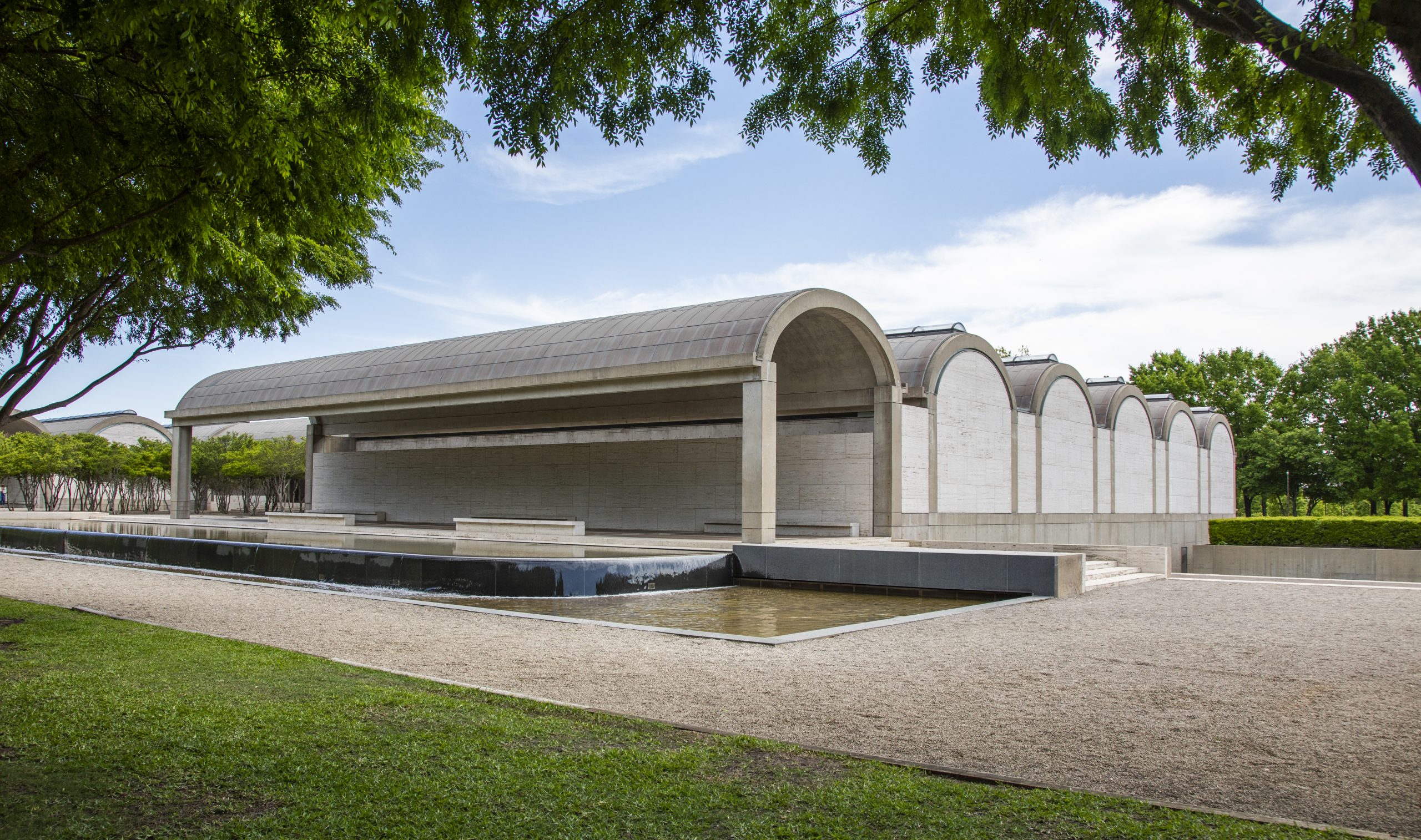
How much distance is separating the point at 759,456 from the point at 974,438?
32.0 feet

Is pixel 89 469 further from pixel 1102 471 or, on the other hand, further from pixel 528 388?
pixel 1102 471

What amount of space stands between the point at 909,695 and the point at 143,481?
5628cm

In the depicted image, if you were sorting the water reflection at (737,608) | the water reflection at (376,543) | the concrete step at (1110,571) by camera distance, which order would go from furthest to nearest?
the water reflection at (376,543)
the concrete step at (1110,571)
the water reflection at (737,608)

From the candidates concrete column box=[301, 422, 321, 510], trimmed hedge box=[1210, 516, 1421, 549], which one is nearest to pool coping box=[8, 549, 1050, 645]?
trimmed hedge box=[1210, 516, 1421, 549]

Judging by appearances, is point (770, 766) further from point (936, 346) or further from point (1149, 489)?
point (1149, 489)

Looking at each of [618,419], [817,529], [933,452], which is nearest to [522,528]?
[618,419]

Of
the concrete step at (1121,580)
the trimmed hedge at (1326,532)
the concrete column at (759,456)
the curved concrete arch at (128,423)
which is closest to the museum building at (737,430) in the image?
the concrete column at (759,456)

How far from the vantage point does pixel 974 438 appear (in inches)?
1112

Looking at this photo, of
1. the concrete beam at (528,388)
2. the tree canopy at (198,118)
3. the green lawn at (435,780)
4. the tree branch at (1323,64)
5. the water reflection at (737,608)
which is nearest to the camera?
the green lawn at (435,780)

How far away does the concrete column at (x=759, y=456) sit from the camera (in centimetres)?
2062

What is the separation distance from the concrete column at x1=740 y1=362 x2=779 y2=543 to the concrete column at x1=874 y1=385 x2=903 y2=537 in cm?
459

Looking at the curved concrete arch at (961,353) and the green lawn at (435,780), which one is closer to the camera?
the green lawn at (435,780)

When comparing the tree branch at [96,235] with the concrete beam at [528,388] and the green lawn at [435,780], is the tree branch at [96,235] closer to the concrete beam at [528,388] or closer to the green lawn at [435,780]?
the green lawn at [435,780]

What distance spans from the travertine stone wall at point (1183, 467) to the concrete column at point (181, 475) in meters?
39.0
